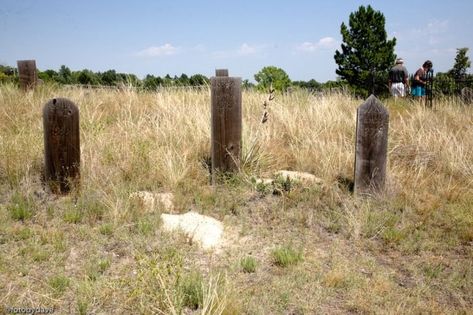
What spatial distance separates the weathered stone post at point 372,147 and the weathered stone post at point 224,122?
4.18 ft

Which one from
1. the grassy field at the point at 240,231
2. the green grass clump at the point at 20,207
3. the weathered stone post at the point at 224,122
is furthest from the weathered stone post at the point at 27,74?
the weathered stone post at the point at 224,122

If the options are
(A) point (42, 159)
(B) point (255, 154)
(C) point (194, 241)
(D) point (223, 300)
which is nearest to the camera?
(D) point (223, 300)

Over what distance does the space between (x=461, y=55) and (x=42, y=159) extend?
125ft

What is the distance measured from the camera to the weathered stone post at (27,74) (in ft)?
25.9

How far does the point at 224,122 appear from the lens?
4258 millimetres

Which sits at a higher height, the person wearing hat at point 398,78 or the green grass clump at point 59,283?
the person wearing hat at point 398,78

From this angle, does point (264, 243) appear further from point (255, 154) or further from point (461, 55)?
point (461, 55)

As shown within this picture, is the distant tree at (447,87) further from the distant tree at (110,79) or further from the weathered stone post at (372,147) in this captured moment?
the distant tree at (110,79)

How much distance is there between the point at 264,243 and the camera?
3266 mm

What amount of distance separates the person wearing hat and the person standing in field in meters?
0.44

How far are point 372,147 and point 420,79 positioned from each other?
27.4ft

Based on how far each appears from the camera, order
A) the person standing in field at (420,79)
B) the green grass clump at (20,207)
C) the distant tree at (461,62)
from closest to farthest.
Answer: the green grass clump at (20,207) → the person standing in field at (420,79) → the distant tree at (461,62)

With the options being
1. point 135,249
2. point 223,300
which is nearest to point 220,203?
point 135,249

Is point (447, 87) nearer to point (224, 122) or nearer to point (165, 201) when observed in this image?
point (224, 122)
